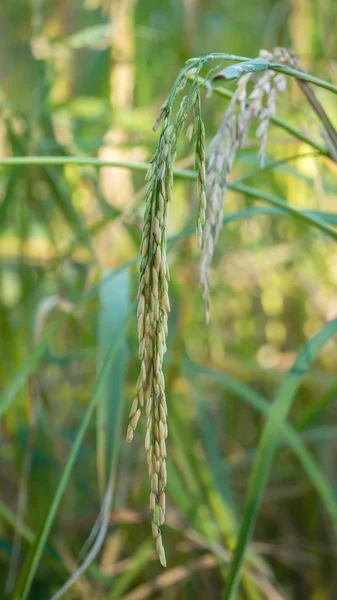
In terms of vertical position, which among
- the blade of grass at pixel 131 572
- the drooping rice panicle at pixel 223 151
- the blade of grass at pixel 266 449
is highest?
the drooping rice panicle at pixel 223 151

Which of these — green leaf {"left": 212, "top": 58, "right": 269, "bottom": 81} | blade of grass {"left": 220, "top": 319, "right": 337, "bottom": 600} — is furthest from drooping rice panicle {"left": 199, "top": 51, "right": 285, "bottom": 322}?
blade of grass {"left": 220, "top": 319, "right": 337, "bottom": 600}

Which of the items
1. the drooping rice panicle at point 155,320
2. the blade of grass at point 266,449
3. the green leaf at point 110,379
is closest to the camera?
the drooping rice panicle at point 155,320

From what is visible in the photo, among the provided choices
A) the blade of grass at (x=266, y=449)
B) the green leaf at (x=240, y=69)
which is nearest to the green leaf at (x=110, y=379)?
the blade of grass at (x=266, y=449)

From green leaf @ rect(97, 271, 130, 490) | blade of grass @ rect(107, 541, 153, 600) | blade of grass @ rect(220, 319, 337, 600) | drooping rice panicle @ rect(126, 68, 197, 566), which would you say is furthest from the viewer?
blade of grass @ rect(107, 541, 153, 600)

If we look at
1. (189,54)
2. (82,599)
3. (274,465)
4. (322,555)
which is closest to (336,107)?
(189,54)

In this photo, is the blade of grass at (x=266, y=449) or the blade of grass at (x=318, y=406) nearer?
the blade of grass at (x=266, y=449)

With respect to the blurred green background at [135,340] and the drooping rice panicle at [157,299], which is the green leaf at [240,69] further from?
the blurred green background at [135,340]

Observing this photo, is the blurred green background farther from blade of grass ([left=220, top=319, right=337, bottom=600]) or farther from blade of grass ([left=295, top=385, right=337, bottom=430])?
blade of grass ([left=220, top=319, right=337, bottom=600])
